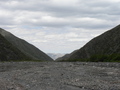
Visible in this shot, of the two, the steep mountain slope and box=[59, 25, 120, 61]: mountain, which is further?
the steep mountain slope

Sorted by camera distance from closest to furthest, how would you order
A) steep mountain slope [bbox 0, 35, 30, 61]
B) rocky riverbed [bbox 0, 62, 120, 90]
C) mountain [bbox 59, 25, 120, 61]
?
1. rocky riverbed [bbox 0, 62, 120, 90]
2. mountain [bbox 59, 25, 120, 61]
3. steep mountain slope [bbox 0, 35, 30, 61]

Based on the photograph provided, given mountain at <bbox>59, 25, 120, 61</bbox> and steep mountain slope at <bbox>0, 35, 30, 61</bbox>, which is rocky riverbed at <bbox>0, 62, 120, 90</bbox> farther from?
steep mountain slope at <bbox>0, 35, 30, 61</bbox>

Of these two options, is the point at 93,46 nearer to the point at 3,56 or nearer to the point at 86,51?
the point at 86,51

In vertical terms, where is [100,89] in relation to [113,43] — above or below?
below

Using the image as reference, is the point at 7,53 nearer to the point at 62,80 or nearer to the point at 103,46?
the point at 103,46

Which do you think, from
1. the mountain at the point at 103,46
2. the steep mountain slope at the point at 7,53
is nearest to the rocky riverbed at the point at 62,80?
the mountain at the point at 103,46

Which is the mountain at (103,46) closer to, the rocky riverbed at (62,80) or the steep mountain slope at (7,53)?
the steep mountain slope at (7,53)

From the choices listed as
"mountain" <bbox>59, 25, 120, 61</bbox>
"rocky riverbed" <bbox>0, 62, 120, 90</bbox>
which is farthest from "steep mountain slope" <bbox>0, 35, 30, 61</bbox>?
"rocky riverbed" <bbox>0, 62, 120, 90</bbox>

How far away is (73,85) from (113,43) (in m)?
89.5

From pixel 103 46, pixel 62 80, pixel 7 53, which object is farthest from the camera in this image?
pixel 7 53

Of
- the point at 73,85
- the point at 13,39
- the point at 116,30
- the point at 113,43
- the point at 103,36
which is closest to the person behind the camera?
the point at 73,85

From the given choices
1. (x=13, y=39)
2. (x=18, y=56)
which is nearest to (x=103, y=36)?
(x=18, y=56)

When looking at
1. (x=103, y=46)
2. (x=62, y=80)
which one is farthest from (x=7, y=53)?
(x=62, y=80)

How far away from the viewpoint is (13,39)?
194375mm
